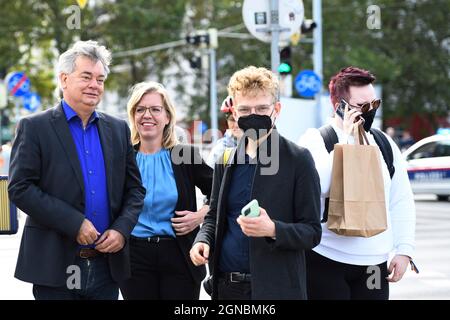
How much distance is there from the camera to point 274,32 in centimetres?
1098

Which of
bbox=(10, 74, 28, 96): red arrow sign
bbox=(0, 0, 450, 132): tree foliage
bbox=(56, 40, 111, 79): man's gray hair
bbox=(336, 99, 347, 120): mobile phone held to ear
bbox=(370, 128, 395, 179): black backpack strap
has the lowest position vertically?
bbox=(370, 128, 395, 179): black backpack strap

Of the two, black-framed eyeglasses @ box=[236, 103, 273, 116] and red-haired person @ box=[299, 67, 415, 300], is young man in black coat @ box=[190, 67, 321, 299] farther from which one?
red-haired person @ box=[299, 67, 415, 300]

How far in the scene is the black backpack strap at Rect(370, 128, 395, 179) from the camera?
4320 mm

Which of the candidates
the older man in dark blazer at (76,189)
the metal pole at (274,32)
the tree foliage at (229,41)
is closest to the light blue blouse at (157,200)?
the older man in dark blazer at (76,189)

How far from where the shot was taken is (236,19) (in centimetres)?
4209

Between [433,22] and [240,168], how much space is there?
139 ft

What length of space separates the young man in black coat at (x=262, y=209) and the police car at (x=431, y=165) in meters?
16.0

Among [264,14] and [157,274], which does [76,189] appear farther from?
[264,14]

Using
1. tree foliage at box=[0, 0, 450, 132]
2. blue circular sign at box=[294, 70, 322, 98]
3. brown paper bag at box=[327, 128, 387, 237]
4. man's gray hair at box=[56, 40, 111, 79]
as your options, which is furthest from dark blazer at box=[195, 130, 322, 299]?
tree foliage at box=[0, 0, 450, 132]

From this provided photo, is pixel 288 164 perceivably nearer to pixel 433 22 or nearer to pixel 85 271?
pixel 85 271

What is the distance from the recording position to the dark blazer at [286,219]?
3.57 meters

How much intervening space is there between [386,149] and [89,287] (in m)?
1.67

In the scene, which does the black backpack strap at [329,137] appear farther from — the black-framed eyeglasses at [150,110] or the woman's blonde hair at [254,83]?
the black-framed eyeglasses at [150,110]

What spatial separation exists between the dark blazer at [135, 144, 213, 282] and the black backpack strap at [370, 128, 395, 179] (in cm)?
107
